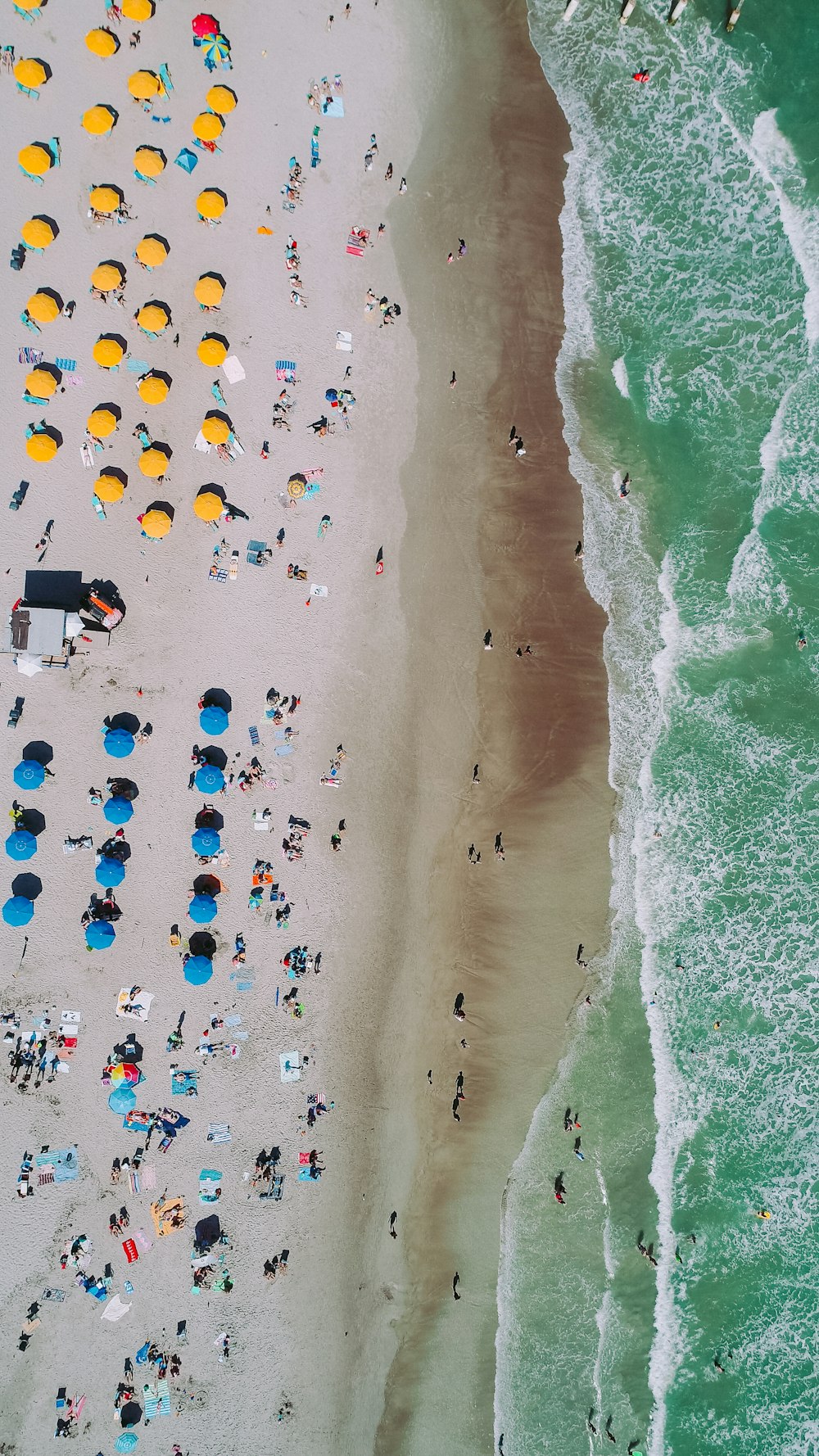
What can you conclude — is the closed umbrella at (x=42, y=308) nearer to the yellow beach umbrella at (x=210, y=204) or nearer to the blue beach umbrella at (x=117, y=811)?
the yellow beach umbrella at (x=210, y=204)

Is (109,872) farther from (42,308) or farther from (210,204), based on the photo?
(210,204)

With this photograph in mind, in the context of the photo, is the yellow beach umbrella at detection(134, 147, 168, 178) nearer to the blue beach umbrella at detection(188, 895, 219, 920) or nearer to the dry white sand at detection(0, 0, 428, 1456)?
the dry white sand at detection(0, 0, 428, 1456)

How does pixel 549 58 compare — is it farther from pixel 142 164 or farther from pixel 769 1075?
pixel 769 1075

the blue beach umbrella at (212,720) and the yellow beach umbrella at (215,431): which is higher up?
the yellow beach umbrella at (215,431)

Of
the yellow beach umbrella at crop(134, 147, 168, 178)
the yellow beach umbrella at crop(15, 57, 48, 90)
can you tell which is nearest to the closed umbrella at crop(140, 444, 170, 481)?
the yellow beach umbrella at crop(134, 147, 168, 178)

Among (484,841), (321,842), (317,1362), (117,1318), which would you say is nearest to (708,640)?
(484,841)

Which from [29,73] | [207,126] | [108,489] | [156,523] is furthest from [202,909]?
[29,73]

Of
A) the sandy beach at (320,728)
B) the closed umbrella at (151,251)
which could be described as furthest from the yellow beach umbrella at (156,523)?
the closed umbrella at (151,251)
